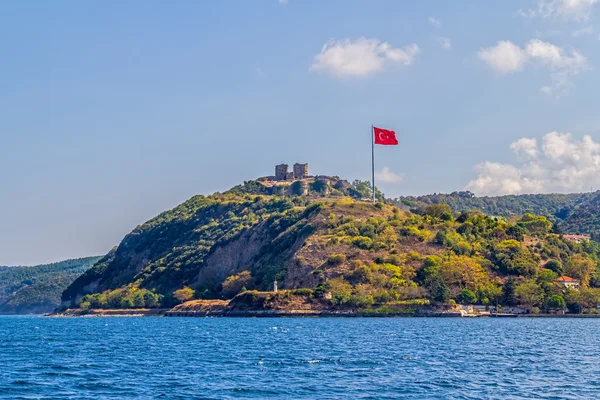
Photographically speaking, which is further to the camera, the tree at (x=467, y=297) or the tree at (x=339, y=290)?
the tree at (x=339, y=290)

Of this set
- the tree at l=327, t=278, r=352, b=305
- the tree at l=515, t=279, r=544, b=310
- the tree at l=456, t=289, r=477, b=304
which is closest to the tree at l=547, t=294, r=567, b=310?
the tree at l=515, t=279, r=544, b=310

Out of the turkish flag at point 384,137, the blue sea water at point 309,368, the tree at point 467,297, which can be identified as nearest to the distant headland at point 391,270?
the tree at point 467,297

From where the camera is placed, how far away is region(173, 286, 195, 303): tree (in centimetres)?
18700

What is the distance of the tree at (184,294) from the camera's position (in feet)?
614

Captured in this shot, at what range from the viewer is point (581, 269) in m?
160

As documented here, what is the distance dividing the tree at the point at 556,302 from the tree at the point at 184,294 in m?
80.6

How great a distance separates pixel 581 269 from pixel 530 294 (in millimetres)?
21263

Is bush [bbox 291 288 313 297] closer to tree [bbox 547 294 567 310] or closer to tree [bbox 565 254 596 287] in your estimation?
tree [bbox 547 294 567 310]

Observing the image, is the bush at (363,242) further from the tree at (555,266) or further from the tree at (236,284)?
the tree at (555,266)

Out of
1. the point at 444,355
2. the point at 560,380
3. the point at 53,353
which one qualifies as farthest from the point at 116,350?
the point at 560,380

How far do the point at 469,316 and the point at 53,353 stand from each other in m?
88.9

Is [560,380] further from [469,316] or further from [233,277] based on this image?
[233,277]

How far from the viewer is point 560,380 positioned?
46.3 meters

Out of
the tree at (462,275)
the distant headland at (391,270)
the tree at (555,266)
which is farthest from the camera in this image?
the tree at (555,266)
